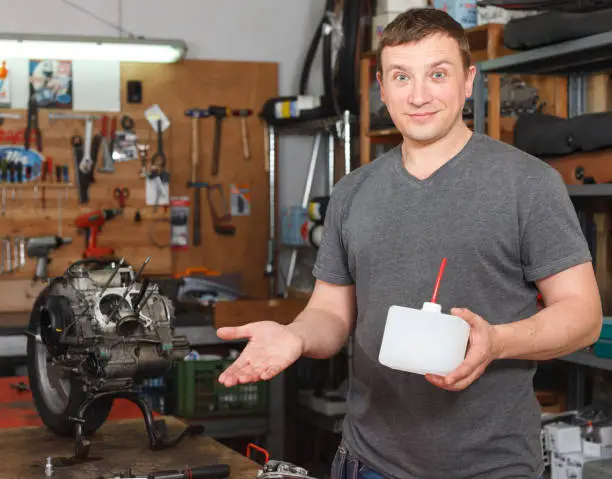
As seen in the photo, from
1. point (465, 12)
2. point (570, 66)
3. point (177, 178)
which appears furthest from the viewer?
point (177, 178)

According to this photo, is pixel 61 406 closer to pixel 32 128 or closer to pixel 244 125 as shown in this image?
pixel 32 128

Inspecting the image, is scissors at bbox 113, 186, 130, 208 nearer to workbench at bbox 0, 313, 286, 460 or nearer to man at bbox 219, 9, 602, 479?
workbench at bbox 0, 313, 286, 460

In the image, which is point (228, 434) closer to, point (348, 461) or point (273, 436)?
point (273, 436)

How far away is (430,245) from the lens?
1.68m

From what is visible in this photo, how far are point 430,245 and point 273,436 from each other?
→ 145 inches

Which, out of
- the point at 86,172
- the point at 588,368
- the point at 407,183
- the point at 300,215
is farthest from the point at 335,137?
the point at 407,183

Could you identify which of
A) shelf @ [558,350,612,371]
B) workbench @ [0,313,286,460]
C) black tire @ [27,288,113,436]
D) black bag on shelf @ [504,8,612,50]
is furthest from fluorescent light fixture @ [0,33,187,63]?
shelf @ [558,350,612,371]

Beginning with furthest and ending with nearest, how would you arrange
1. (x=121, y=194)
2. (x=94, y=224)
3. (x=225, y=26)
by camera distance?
(x=225, y=26) → (x=121, y=194) → (x=94, y=224)

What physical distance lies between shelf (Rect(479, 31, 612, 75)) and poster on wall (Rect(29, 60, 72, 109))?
2.87 meters

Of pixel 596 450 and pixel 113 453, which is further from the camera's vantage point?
pixel 596 450

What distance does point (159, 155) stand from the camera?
18.6 ft

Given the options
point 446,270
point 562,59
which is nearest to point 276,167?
point 562,59

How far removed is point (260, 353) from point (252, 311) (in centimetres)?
324

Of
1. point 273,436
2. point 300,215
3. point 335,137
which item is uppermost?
point 335,137
